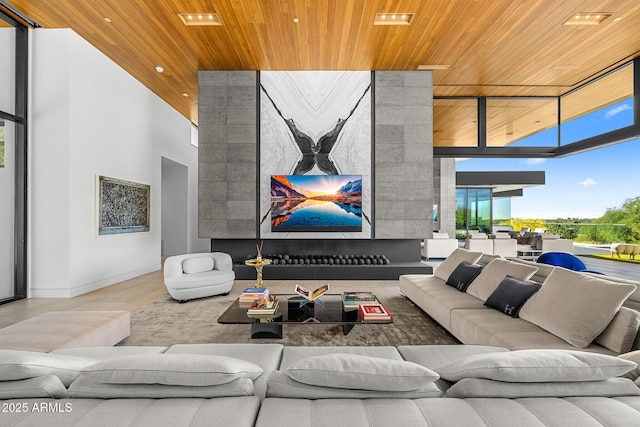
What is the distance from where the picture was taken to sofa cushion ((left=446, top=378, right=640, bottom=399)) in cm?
105

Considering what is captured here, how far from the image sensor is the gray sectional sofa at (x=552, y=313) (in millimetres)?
1886

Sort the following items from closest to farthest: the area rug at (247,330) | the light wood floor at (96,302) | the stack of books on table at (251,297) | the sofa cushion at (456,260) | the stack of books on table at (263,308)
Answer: the stack of books on table at (263,308), the area rug at (247,330), the stack of books on table at (251,297), the light wood floor at (96,302), the sofa cushion at (456,260)

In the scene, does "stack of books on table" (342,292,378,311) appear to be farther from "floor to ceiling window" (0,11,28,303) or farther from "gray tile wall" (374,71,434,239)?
"floor to ceiling window" (0,11,28,303)

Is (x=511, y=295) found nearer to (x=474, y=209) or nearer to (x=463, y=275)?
(x=463, y=275)

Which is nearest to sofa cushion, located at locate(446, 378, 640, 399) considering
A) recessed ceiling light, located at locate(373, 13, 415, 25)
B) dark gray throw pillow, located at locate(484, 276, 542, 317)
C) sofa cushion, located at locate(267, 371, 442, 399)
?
sofa cushion, located at locate(267, 371, 442, 399)

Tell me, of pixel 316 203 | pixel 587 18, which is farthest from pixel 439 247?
pixel 587 18

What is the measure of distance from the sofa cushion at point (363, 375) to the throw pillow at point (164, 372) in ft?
0.72

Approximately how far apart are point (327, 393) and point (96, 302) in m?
4.25

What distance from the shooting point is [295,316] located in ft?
9.25

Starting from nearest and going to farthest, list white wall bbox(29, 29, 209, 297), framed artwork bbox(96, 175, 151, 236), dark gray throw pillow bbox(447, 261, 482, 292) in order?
dark gray throw pillow bbox(447, 261, 482, 292) → white wall bbox(29, 29, 209, 297) → framed artwork bbox(96, 175, 151, 236)

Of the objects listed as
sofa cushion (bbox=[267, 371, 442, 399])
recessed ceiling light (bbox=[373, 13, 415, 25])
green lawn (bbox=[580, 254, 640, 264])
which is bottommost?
green lawn (bbox=[580, 254, 640, 264])

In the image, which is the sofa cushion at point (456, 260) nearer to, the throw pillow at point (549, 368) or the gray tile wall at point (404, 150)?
the gray tile wall at point (404, 150)

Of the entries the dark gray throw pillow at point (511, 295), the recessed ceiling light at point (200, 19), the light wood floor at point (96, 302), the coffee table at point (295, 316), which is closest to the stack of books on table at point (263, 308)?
the coffee table at point (295, 316)

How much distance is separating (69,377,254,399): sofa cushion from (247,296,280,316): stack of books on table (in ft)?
5.55
